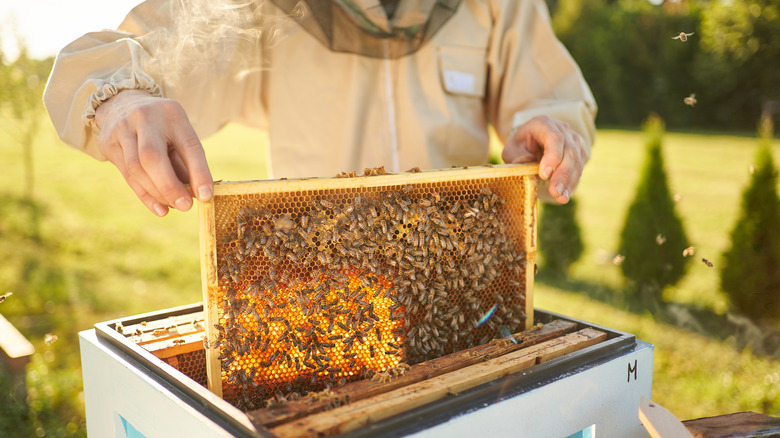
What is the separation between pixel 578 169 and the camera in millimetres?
2289

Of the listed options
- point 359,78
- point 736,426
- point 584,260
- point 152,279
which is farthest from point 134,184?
point 584,260

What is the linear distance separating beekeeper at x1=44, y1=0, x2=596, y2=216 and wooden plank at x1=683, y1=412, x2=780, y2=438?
917mm

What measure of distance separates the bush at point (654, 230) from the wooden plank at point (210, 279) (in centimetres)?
668

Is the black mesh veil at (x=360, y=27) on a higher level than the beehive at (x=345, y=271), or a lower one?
higher

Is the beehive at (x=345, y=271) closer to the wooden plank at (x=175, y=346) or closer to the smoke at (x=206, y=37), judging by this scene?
the wooden plank at (x=175, y=346)

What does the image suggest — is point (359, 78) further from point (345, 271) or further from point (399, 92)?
point (345, 271)

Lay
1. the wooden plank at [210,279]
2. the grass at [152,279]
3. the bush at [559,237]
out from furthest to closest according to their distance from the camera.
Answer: the bush at [559,237], the grass at [152,279], the wooden plank at [210,279]

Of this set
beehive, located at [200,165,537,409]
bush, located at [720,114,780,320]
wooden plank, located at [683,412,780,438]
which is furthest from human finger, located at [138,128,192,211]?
bush, located at [720,114,780,320]

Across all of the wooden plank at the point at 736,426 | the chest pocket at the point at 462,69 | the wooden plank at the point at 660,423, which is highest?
the chest pocket at the point at 462,69

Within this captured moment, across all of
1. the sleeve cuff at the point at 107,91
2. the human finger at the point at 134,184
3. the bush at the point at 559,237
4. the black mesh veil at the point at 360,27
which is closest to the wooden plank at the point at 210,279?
the human finger at the point at 134,184

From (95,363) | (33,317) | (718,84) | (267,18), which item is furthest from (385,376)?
(718,84)

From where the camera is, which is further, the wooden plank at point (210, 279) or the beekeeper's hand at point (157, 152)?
the wooden plank at point (210, 279)

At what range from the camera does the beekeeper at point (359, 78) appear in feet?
7.14

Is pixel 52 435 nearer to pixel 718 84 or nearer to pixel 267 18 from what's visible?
pixel 267 18
